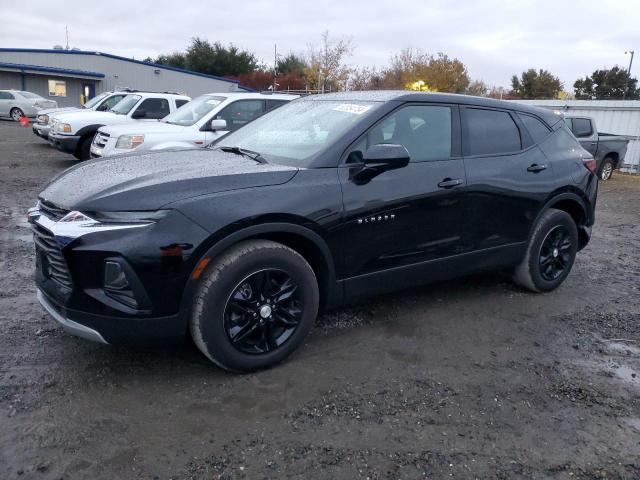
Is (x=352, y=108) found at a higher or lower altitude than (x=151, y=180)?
higher

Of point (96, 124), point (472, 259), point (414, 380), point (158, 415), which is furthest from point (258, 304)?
point (96, 124)

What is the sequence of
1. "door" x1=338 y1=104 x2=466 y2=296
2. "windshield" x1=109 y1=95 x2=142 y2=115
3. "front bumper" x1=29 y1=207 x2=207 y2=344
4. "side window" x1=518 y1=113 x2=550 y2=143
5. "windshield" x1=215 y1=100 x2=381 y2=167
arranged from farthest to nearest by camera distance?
"windshield" x1=109 y1=95 x2=142 y2=115 → "side window" x1=518 y1=113 x2=550 y2=143 → "windshield" x1=215 y1=100 x2=381 y2=167 → "door" x1=338 y1=104 x2=466 y2=296 → "front bumper" x1=29 y1=207 x2=207 y2=344

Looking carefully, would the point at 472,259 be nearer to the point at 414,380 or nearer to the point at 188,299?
the point at 414,380

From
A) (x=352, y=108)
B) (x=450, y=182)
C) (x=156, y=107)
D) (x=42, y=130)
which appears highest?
(x=156, y=107)

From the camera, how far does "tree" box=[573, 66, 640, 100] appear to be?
181 feet

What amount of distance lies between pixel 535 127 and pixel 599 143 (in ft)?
34.1

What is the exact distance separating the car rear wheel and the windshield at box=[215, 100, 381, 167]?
12633 mm

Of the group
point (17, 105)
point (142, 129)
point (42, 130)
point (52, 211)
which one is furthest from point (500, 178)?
point (17, 105)

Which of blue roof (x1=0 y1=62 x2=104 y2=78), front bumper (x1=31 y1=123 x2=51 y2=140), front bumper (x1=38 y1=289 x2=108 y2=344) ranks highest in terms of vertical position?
blue roof (x1=0 y1=62 x2=104 y2=78)

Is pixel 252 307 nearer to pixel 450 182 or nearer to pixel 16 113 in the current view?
pixel 450 182

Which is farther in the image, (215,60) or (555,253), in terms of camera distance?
(215,60)

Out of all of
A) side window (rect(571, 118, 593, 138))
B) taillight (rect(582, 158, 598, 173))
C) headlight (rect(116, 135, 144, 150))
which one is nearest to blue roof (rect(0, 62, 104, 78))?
headlight (rect(116, 135, 144, 150))

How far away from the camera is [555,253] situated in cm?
496

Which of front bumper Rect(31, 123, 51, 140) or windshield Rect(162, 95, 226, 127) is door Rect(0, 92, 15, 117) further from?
windshield Rect(162, 95, 226, 127)
